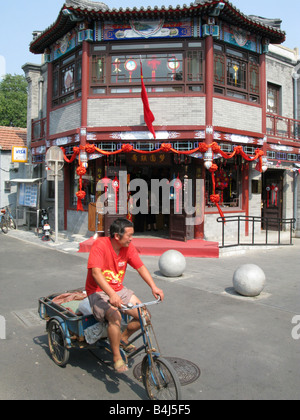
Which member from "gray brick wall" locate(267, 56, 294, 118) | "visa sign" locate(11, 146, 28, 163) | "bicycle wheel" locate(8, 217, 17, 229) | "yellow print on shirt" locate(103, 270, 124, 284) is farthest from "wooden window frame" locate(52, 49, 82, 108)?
"yellow print on shirt" locate(103, 270, 124, 284)

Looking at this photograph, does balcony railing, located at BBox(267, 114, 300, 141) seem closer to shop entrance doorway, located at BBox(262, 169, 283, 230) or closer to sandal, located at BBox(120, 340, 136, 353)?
shop entrance doorway, located at BBox(262, 169, 283, 230)

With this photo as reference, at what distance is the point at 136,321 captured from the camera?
13.3 feet

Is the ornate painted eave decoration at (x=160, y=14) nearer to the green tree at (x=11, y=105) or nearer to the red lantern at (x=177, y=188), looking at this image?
the red lantern at (x=177, y=188)

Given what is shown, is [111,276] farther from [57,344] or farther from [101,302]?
[57,344]

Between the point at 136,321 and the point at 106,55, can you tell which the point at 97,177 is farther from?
the point at 136,321

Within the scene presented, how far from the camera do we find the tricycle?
351cm

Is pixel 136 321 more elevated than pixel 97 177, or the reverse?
pixel 97 177

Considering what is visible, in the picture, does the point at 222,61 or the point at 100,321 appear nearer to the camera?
the point at 100,321

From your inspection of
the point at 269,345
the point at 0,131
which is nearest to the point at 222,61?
the point at 269,345

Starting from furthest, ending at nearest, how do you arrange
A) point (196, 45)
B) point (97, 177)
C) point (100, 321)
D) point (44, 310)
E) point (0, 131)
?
point (0, 131), point (97, 177), point (196, 45), point (44, 310), point (100, 321)

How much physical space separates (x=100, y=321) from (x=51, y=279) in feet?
16.1

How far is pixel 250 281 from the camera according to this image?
7.11 m

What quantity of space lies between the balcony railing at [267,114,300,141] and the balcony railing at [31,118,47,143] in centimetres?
933

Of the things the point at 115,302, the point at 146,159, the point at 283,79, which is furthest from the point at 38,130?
the point at 115,302
